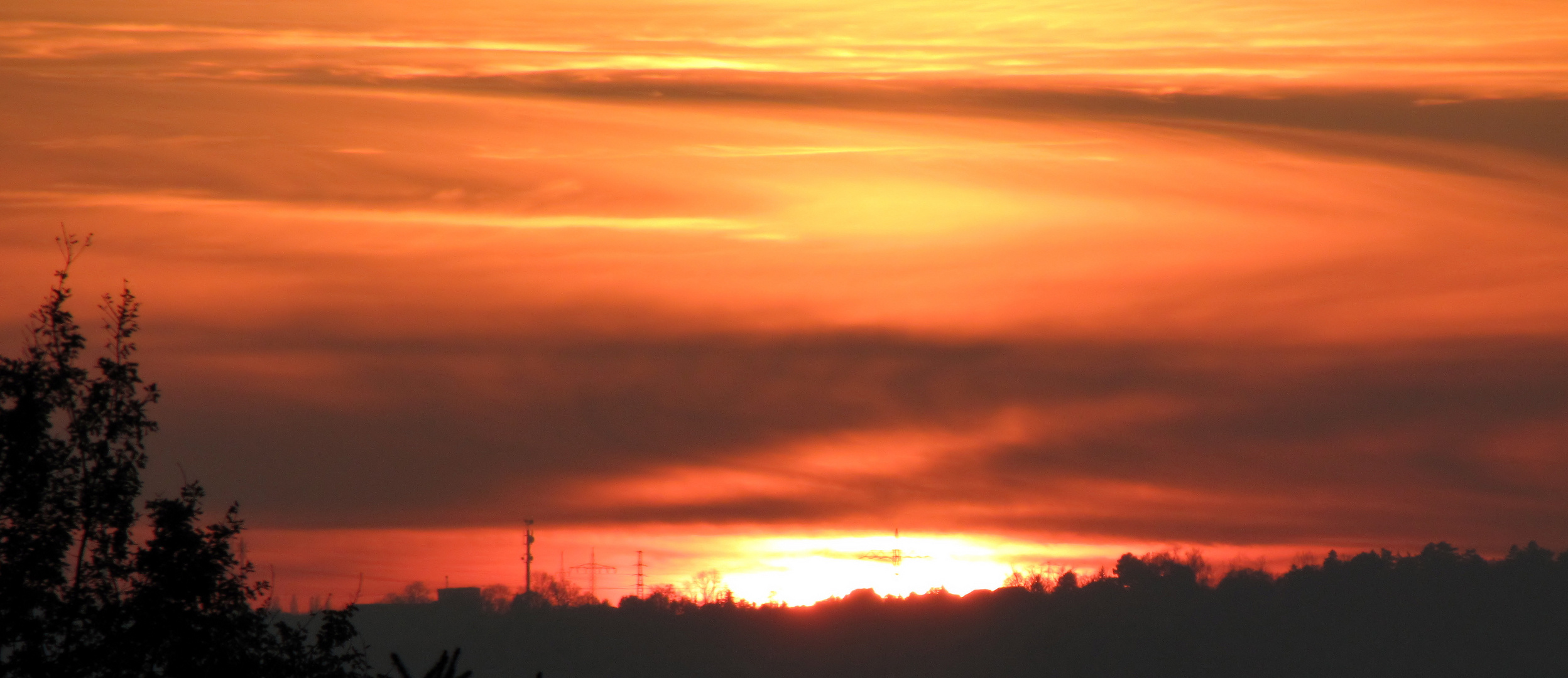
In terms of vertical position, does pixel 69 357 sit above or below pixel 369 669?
above

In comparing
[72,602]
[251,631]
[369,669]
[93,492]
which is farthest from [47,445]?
[369,669]

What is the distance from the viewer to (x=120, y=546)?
4038 cm

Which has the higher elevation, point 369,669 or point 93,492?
point 93,492

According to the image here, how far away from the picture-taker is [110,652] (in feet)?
126

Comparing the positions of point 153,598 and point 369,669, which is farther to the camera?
point 369,669

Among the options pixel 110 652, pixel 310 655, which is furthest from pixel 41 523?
pixel 310 655

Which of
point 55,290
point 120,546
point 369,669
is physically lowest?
point 369,669

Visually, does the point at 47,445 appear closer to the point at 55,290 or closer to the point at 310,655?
the point at 55,290

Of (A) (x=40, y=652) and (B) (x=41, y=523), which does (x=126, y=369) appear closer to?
(B) (x=41, y=523)

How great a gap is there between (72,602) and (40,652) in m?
1.36

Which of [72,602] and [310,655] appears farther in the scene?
[310,655]

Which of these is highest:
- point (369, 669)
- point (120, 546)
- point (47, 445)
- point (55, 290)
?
point (55, 290)

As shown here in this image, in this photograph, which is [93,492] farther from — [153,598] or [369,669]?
[369,669]

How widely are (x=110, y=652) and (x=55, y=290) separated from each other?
9.52 meters
